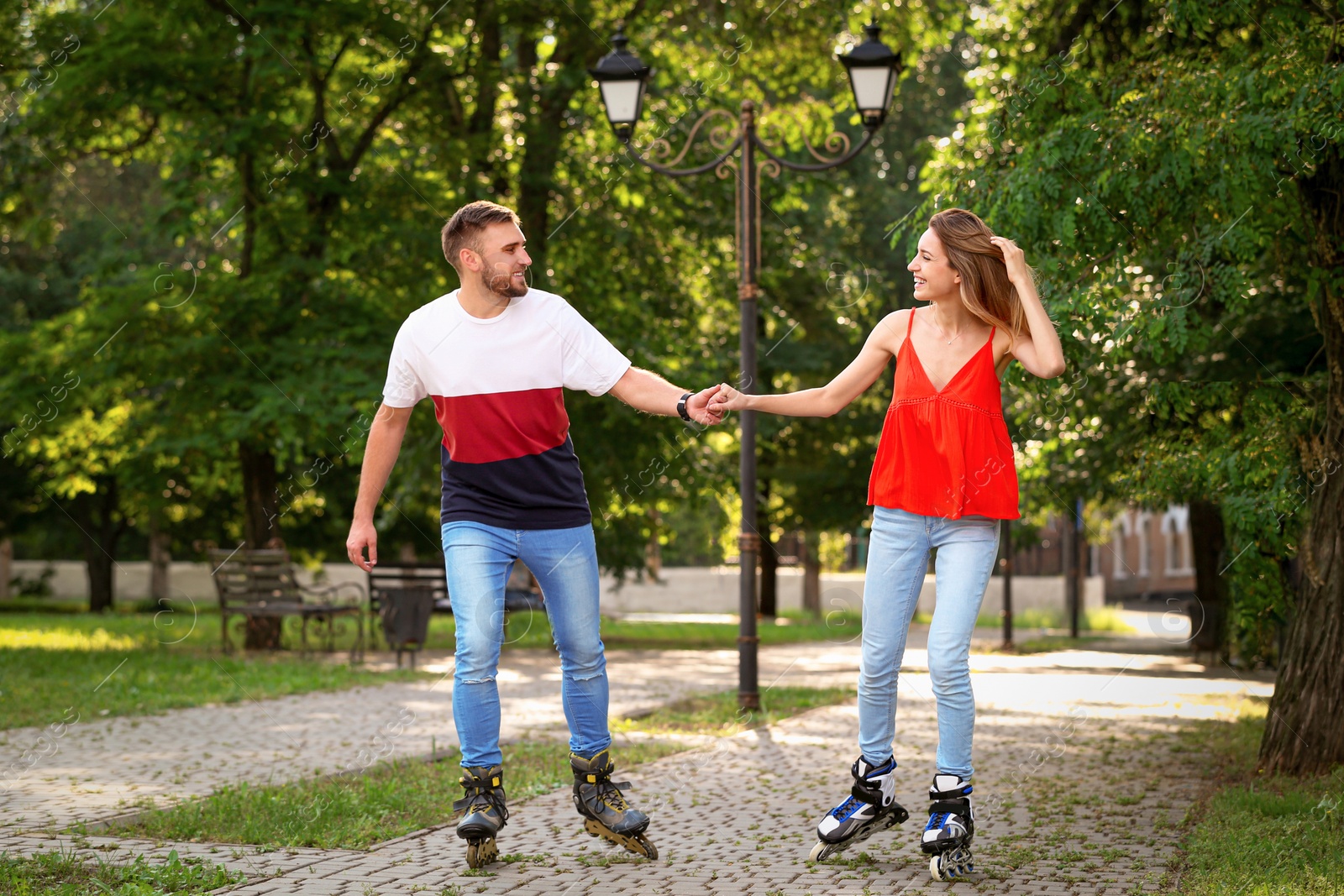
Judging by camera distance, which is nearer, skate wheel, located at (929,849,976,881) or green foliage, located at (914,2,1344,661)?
skate wheel, located at (929,849,976,881)

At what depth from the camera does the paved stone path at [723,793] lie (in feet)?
14.4

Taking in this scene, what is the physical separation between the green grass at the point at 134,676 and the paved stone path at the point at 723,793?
0.48 metres

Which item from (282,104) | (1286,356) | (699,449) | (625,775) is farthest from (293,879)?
(699,449)

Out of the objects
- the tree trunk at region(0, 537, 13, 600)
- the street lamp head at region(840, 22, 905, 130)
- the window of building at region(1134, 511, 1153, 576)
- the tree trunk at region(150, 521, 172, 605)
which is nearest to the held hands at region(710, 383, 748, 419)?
the street lamp head at region(840, 22, 905, 130)

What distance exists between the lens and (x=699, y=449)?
1888cm

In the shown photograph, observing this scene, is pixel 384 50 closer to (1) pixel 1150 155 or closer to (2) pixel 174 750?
(2) pixel 174 750

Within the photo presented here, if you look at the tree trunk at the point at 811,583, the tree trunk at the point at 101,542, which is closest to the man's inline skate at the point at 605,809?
the tree trunk at the point at 811,583

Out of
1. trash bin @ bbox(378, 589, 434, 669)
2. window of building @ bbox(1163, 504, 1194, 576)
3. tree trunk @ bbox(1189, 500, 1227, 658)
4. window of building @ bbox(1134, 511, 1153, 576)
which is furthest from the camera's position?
window of building @ bbox(1134, 511, 1153, 576)

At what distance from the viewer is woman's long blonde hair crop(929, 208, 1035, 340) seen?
4469mm

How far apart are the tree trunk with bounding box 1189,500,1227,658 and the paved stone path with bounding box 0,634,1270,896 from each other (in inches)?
163

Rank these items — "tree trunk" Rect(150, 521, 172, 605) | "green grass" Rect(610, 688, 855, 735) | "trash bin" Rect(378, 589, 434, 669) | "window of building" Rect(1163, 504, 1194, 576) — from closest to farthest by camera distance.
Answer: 1. "green grass" Rect(610, 688, 855, 735)
2. "trash bin" Rect(378, 589, 434, 669)
3. "tree trunk" Rect(150, 521, 172, 605)
4. "window of building" Rect(1163, 504, 1194, 576)

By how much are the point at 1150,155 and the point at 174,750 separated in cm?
588

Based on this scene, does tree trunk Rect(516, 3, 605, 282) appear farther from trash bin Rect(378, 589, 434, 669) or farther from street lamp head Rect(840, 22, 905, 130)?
street lamp head Rect(840, 22, 905, 130)

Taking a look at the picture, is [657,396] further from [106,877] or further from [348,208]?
[348,208]
